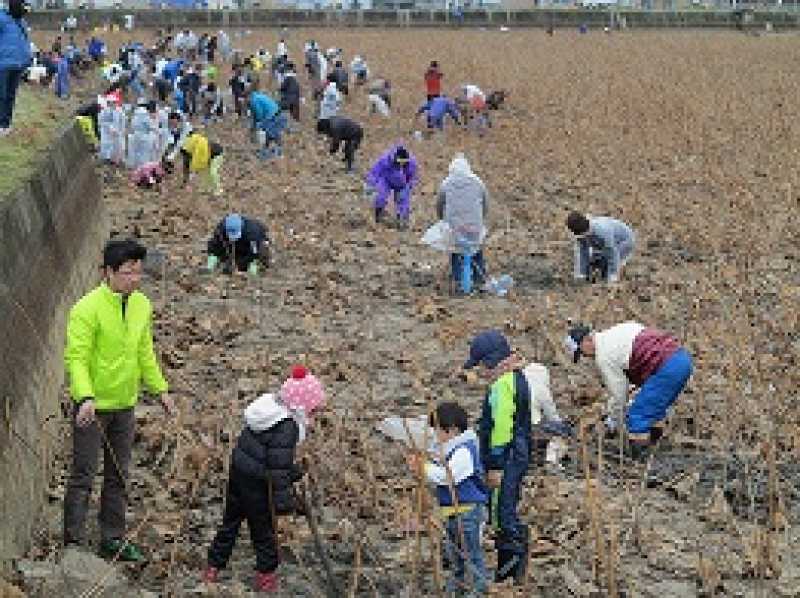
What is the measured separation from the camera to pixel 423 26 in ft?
189

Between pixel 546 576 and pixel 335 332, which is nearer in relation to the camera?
pixel 546 576

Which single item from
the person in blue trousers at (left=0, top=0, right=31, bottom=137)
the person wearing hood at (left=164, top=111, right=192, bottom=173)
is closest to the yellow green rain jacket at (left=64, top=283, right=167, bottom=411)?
the person in blue trousers at (left=0, top=0, right=31, bottom=137)

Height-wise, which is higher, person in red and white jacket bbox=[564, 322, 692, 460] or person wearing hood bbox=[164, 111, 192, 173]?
person wearing hood bbox=[164, 111, 192, 173]

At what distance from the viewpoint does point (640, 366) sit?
304 inches

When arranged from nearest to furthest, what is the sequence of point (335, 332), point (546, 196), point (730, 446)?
point (730, 446)
point (335, 332)
point (546, 196)

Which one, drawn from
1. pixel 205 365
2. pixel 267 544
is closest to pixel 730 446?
pixel 267 544

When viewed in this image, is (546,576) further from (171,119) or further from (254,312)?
(171,119)

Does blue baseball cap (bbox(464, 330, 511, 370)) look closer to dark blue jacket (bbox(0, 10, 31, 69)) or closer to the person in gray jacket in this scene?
the person in gray jacket

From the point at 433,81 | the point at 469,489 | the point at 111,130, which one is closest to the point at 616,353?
the point at 469,489

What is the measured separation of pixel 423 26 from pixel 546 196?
42.2 m

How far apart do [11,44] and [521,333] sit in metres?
5.71

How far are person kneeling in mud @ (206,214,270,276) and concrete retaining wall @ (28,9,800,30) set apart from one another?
4177cm

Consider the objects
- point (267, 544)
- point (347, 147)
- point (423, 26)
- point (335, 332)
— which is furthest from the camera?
point (423, 26)

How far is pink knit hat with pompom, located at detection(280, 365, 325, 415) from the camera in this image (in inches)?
229
